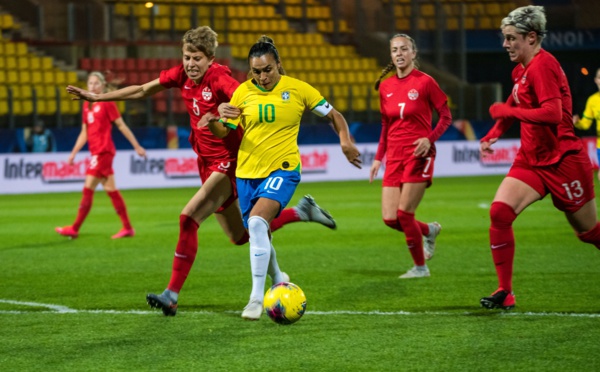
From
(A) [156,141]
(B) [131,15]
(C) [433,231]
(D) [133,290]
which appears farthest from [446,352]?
(B) [131,15]

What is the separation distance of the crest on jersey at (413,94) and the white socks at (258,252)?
2706mm

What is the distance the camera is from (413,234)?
9.40 metres

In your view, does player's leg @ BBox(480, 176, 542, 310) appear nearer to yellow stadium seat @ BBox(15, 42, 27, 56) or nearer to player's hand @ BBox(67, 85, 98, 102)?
player's hand @ BBox(67, 85, 98, 102)

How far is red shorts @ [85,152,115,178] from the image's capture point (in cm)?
1330

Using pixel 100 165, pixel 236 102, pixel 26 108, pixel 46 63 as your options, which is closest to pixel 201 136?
pixel 236 102

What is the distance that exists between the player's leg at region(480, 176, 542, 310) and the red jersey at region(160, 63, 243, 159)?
2.05 m

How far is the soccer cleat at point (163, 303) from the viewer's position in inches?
288

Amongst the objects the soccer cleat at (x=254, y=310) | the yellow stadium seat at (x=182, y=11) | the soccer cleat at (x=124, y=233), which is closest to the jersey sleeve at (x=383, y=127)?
the soccer cleat at (x=254, y=310)

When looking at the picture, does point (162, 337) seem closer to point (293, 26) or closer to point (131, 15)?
point (131, 15)

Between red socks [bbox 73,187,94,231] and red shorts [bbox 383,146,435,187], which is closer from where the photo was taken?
red shorts [bbox 383,146,435,187]

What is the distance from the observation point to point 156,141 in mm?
23891

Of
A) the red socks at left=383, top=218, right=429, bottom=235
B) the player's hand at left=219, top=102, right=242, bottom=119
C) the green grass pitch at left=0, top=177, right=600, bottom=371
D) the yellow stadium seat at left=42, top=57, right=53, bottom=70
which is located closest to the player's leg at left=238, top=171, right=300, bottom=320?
the green grass pitch at left=0, top=177, right=600, bottom=371

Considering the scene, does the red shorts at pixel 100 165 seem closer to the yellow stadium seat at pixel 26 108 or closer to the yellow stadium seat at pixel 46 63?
the yellow stadium seat at pixel 26 108

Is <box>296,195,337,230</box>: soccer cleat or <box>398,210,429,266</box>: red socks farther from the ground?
<box>296,195,337,230</box>: soccer cleat
